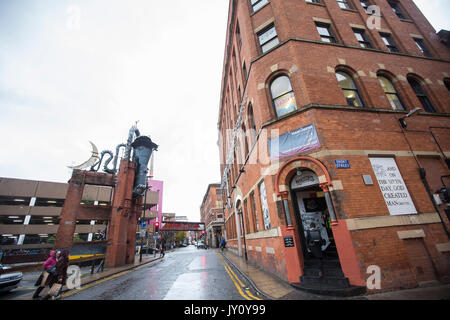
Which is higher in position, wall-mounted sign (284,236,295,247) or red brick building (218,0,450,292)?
red brick building (218,0,450,292)

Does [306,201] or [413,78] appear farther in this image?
[413,78]

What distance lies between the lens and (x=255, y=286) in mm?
6227

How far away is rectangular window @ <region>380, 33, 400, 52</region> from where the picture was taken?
1093cm

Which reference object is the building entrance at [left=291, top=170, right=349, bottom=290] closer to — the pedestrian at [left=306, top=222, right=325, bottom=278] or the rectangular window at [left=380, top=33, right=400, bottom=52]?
the pedestrian at [left=306, top=222, right=325, bottom=278]

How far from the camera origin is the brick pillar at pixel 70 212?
14.0m

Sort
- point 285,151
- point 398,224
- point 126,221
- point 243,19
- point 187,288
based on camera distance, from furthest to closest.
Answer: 1. point 126,221
2. point 243,19
3. point 285,151
4. point 187,288
5. point 398,224

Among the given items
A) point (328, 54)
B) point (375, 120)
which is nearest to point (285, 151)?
point (375, 120)

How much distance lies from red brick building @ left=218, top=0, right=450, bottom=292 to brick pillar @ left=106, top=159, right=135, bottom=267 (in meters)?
11.0

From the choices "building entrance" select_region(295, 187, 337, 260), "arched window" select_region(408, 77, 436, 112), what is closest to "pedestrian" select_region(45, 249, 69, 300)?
"building entrance" select_region(295, 187, 337, 260)

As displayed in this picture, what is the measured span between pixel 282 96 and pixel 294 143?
2877 mm

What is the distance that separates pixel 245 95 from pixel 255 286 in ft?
34.8

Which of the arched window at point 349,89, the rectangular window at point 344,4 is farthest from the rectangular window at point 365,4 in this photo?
the arched window at point 349,89

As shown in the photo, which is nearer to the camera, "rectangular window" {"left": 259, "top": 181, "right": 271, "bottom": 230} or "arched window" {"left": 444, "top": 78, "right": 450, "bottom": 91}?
"rectangular window" {"left": 259, "top": 181, "right": 271, "bottom": 230}
